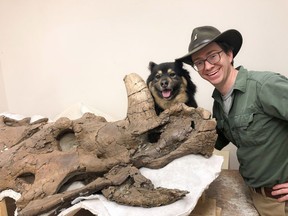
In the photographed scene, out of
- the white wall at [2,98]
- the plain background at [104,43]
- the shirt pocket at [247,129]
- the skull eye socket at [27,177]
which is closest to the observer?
the skull eye socket at [27,177]

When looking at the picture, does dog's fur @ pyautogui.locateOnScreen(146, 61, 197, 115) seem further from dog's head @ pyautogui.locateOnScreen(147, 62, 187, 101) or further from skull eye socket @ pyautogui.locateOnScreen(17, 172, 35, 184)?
skull eye socket @ pyautogui.locateOnScreen(17, 172, 35, 184)

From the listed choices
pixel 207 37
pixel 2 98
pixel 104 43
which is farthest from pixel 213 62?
pixel 2 98

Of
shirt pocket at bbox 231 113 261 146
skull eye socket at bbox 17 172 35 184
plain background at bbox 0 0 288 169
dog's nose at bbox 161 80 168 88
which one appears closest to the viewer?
skull eye socket at bbox 17 172 35 184

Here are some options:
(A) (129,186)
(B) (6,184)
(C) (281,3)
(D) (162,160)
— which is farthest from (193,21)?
(B) (6,184)

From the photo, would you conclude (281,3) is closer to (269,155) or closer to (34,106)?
(269,155)

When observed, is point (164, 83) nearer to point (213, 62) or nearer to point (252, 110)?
point (213, 62)

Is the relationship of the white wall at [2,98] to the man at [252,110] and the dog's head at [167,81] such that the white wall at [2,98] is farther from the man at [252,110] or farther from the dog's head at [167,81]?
the man at [252,110]

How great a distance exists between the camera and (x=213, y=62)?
1.13m

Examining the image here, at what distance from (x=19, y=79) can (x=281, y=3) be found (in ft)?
6.51

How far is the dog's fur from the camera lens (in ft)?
4.55

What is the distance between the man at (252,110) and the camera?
111cm

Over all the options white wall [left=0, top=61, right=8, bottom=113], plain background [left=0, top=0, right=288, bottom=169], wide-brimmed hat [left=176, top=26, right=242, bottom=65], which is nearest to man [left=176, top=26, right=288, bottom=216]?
wide-brimmed hat [left=176, top=26, right=242, bottom=65]

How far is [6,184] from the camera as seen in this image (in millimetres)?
1045

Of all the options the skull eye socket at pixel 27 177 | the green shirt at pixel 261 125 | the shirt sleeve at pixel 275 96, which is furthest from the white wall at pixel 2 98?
the shirt sleeve at pixel 275 96
